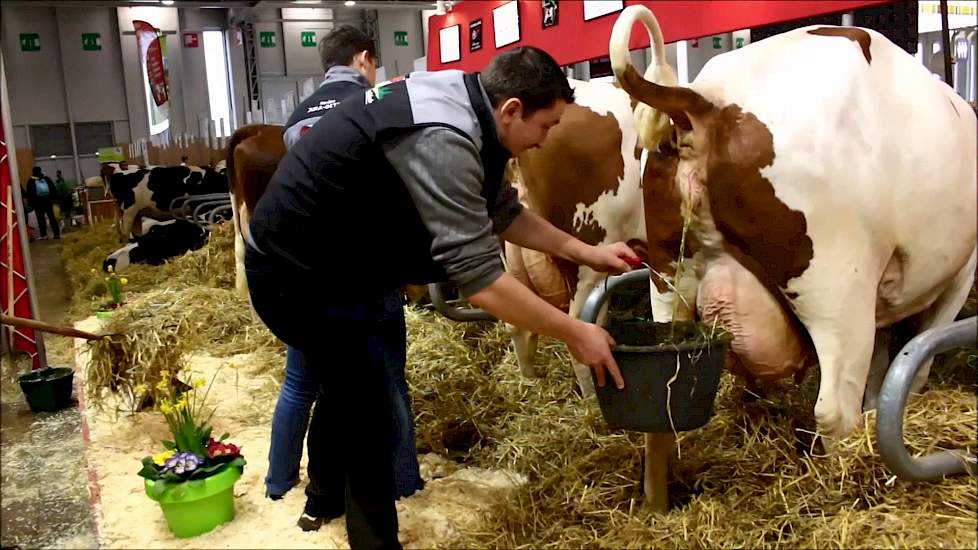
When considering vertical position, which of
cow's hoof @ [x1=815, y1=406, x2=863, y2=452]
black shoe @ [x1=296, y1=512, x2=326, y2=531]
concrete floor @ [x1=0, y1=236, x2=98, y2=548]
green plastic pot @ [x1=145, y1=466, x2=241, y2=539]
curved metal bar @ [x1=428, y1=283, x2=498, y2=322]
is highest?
curved metal bar @ [x1=428, y1=283, x2=498, y2=322]

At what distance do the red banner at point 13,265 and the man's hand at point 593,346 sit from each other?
3.88 meters

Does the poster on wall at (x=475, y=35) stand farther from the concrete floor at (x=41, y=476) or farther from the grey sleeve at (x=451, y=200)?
the grey sleeve at (x=451, y=200)

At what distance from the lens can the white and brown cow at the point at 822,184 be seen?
80.4 inches

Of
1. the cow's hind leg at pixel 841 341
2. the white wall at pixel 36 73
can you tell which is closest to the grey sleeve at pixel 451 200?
the cow's hind leg at pixel 841 341

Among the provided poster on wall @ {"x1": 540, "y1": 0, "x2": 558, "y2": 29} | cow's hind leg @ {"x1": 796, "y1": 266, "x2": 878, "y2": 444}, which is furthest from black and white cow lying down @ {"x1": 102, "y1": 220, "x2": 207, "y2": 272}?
cow's hind leg @ {"x1": 796, "y1": 266, "x2": 878, "y2": 444}

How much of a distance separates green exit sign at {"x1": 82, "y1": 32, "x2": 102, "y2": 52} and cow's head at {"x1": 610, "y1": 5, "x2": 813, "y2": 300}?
603 inches

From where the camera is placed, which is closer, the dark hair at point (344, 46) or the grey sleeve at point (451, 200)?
the grey sleeve at point (451, 200)

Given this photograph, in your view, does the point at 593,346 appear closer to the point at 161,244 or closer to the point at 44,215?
the point at 161,244

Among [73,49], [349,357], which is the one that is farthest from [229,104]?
[349,357]

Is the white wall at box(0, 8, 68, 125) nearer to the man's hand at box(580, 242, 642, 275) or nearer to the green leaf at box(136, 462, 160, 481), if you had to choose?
the green leaf at box(136, 462, 160, 481)

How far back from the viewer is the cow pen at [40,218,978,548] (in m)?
2.00

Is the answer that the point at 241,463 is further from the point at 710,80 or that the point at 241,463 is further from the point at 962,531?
the point at 962,531

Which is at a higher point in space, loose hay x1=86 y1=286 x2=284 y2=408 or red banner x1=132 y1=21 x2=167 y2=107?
red banner x1=132 y1=21 x2=167 y2=107

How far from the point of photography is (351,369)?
6.67 feet
